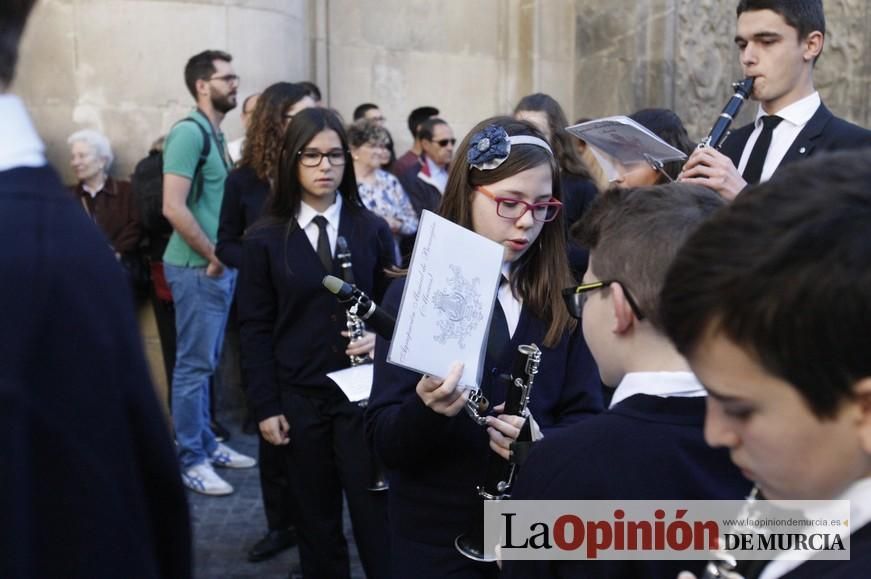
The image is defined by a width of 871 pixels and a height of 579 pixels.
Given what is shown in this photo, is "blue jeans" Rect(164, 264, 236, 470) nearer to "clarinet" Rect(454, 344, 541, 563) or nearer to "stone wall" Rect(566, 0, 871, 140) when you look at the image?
"clarinet" Rect(454, 344, 541, 563)

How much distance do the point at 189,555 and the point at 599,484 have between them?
684mm

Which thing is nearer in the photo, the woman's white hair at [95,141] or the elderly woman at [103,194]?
the elderly woman at [103,194]

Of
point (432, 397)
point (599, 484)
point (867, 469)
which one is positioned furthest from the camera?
point (432, 397)

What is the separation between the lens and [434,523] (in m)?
2.46

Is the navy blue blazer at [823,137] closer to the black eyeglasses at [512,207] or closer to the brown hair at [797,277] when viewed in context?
the black eyeglasses at [512,207]

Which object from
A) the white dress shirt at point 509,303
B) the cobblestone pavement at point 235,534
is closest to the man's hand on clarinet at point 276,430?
the cobblestone pavement at point 235,534

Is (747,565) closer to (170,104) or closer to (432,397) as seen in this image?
(432,397)

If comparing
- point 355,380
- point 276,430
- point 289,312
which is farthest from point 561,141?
point 276,430

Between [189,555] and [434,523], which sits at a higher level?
[189,555]

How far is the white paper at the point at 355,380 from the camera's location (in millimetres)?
3318

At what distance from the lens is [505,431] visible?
2.22m

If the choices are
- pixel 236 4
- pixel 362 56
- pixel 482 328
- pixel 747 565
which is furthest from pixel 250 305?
pixel 362 56

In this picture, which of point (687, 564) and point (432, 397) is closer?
point (687, 564)

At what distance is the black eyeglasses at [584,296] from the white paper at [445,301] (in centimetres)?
24
